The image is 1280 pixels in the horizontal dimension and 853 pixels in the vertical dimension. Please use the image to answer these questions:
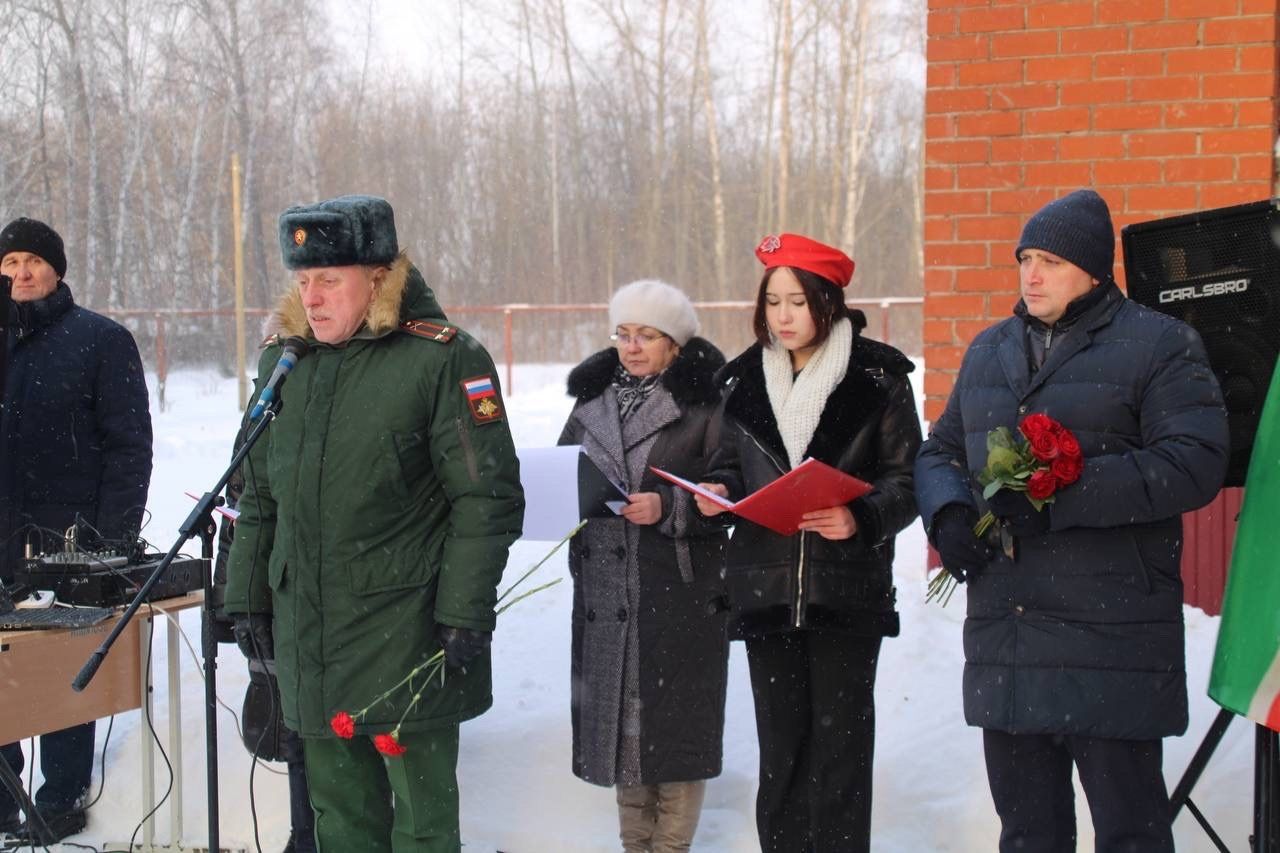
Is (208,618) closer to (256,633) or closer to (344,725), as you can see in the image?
(256,633)

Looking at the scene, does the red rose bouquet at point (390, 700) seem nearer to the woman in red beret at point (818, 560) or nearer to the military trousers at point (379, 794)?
the military trousers at point (379, 794)

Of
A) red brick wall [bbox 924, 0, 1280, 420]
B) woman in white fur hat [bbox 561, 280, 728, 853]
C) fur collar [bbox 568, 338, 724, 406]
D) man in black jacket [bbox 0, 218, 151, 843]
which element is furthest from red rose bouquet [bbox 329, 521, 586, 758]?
red brick wall [bbox 924, 0, 1280, 420]

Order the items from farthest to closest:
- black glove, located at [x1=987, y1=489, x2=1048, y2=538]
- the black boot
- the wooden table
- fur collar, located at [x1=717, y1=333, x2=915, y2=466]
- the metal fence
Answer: the metal fence → the black boot → the wooden table → fur collar, located at [x1=717, y1=333, x2=915, y2=466] → black glove, located at [x1=987, y1=489, x2=1048, y2=538]

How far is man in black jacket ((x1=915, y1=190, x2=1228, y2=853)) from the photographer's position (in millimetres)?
3045

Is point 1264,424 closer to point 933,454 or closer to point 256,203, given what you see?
point 933,454

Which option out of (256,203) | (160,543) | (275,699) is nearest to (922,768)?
(275,699)

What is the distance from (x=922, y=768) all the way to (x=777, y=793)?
125 centimetres

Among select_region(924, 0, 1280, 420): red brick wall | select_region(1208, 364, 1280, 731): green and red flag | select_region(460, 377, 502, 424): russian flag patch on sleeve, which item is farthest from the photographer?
select_region(924, 0, 1280, 420): red brick wall

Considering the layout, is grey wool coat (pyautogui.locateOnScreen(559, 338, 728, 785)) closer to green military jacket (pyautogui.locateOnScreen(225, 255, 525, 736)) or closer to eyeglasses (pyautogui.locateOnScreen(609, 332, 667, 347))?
eyeglasses (pyautogui.locateOnScreen(609, 332, 667, 347))

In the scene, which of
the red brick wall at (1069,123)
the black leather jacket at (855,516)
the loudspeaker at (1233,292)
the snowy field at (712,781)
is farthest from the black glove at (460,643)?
the red brick wall at (1069,123)

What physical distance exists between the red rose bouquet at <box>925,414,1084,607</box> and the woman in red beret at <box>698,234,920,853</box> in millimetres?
501

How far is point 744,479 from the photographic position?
12.4 ft

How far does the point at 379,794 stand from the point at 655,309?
176cm

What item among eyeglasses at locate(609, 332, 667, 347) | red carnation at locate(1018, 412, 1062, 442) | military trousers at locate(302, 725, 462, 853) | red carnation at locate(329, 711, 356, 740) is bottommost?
military trousers at locate(302, 725, 462, 853)
